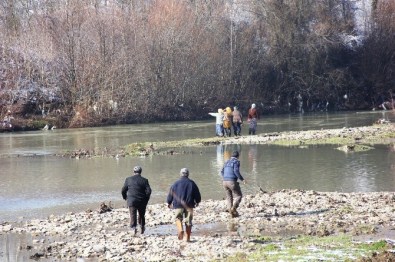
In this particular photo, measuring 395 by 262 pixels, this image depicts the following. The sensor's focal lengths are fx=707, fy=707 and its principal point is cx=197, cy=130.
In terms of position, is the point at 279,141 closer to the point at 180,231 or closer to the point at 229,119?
the point at 229,119

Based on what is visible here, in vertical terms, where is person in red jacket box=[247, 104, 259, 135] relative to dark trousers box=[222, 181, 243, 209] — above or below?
above

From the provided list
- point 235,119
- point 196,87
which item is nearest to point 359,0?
point 196,87

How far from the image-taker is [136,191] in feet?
53.8

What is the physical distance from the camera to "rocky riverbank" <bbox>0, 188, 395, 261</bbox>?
46.9ft

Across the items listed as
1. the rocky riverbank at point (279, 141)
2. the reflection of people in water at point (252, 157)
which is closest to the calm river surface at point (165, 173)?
the reflection of people in water at point (252, 157)

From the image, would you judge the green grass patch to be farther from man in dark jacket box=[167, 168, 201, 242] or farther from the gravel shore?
man in dark jacket box=[167, 168, 201, 242]

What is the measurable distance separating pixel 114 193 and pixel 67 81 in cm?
4356

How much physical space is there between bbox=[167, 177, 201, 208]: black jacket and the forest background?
154ft

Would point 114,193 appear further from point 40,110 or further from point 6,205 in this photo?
point 40,110

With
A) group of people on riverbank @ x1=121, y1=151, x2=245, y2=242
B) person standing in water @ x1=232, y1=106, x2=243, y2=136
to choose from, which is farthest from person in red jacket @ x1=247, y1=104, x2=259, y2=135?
group of people on riverbank @ x1=121, y1=151, x2=245, y2=242

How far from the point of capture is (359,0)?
279 feet

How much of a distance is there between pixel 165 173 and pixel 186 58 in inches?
1707

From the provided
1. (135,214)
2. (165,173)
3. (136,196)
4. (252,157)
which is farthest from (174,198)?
(252,157)

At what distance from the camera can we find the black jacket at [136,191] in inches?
642
